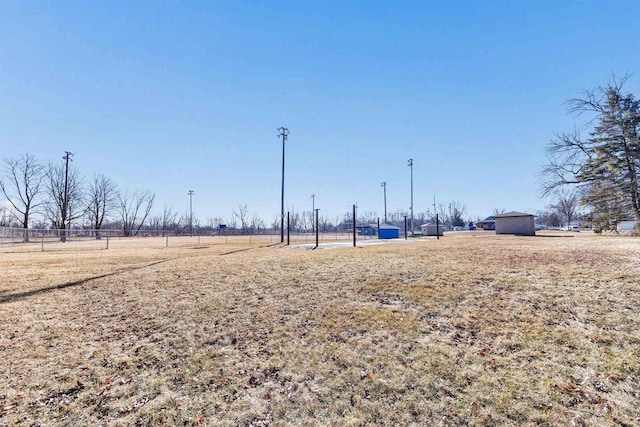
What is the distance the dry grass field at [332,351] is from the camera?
11.6 feet

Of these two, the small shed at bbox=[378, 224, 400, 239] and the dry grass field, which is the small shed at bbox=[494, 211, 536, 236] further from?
the dry grass field

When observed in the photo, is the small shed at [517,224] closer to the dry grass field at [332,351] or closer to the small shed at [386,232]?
the small shed at [386,232]

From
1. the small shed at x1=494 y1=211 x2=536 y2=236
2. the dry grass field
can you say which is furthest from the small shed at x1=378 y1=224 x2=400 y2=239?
the dry grass field

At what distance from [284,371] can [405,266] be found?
6.61 metres

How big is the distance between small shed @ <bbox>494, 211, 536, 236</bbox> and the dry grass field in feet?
87.3

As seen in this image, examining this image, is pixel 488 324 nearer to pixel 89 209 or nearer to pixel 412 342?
pixel 412 342

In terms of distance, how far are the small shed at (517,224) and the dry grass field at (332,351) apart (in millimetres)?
26620

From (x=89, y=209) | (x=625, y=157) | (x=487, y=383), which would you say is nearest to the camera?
(x=487, y=383)

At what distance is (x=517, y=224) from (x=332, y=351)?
34.4 metres

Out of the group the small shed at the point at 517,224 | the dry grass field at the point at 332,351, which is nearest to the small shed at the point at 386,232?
the small shed at the point at 517,224

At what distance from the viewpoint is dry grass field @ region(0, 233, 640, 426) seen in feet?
11.6

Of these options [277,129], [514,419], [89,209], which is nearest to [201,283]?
[514,419]

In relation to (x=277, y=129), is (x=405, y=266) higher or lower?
lower

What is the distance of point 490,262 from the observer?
10.2 meters
